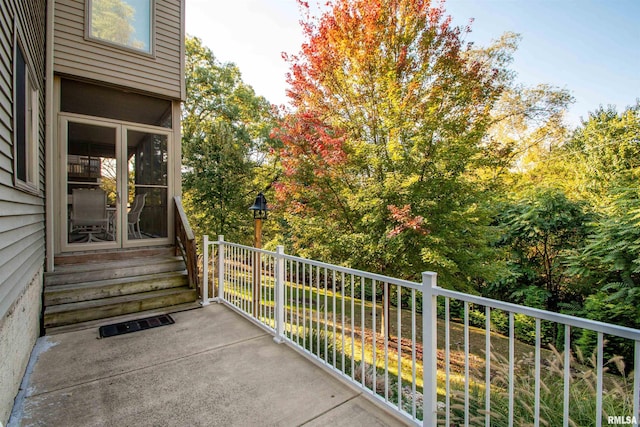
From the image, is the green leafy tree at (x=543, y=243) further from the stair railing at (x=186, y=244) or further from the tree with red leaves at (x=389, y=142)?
the stair railing at (x=186, y=244)

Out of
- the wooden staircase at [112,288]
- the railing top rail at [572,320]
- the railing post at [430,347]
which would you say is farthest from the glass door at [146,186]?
the railing top rail at [572,320]

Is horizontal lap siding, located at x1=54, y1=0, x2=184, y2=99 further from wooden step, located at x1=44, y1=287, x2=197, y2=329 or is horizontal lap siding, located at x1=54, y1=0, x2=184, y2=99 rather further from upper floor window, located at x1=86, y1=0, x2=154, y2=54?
wooden step, located at x1=44, y1=287, x2=197, y2=329

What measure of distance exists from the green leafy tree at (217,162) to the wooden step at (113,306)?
453 cm

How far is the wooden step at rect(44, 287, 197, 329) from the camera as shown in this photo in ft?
11.5

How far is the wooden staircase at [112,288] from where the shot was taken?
3.61m

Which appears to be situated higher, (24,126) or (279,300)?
(24,126)

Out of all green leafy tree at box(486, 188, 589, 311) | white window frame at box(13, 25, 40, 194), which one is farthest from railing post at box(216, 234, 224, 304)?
green leafy tree at box(486, 188, 589, 311)

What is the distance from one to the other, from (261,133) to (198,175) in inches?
117

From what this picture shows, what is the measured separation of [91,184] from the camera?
4.70 meters

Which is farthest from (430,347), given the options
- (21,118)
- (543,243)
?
(543,243)

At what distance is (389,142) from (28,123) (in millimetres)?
4430

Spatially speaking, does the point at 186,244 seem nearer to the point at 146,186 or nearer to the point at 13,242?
the point at 146,186

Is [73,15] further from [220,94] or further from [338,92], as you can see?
[220,94]

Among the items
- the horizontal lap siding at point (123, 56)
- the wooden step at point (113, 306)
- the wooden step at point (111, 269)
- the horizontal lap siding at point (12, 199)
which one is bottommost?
the wooden step at point (113, 306)
